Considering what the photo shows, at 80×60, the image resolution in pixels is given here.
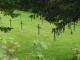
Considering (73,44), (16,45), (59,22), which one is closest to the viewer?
(16,45)

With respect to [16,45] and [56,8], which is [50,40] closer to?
[56,8]

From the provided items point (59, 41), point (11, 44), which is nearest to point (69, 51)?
point (59, 41)

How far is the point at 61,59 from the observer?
24.6 metres

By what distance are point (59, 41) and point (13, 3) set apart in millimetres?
12238

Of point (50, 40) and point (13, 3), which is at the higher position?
point (13, 3)

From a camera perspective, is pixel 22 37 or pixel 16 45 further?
pixel 22 37

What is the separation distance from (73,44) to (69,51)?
→ 4.20 m

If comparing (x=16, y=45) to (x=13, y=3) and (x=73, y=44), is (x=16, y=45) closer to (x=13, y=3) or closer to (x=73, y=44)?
(x=13, y=3)

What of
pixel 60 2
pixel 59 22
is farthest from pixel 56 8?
pixel 59 22

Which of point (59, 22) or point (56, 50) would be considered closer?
point (59, 22)

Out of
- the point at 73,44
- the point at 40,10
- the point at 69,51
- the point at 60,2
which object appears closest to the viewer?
the point at 60,2

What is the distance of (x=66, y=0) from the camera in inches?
836

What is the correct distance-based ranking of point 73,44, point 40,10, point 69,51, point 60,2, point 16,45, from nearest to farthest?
point 16,45, point 60,2, point 40,10, point 69,51, point 73,44

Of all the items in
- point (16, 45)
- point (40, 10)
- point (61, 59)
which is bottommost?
point (61, 59)
